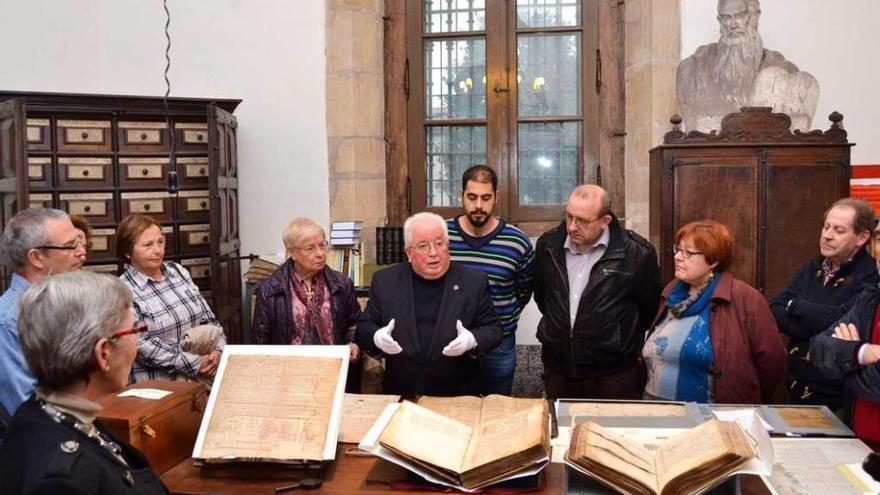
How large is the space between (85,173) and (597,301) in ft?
12.1

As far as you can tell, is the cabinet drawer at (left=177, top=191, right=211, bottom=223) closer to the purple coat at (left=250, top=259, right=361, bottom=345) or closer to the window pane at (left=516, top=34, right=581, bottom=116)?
the purple coat at (left=250, top=259, right=361, bottom=345)

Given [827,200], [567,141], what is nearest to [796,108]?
[827,200]

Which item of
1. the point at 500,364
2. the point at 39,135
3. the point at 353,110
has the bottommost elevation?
the point at 500,364

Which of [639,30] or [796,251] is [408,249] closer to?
[796,251]

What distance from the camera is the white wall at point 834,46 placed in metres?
5.71

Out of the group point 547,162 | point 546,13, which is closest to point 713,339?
point 547,162

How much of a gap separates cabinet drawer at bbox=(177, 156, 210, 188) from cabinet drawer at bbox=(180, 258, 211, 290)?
528 millimetres

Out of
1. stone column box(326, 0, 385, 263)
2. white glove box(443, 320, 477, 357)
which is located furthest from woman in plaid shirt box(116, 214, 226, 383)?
stone column box(326, 0, 385, 263)

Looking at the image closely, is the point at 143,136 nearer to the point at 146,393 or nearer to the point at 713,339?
the point at 146,393

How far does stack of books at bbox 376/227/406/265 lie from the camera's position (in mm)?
5902

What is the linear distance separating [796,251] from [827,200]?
1.18 ft

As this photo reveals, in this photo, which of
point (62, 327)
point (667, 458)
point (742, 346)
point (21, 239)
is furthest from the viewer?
point (742, 346)

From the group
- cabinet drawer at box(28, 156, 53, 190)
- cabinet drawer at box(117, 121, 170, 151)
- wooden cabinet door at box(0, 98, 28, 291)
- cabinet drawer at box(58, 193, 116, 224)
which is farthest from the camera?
cabinet drawer at box(117, 121, 170, 151)

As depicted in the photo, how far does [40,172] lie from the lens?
5250 mm
